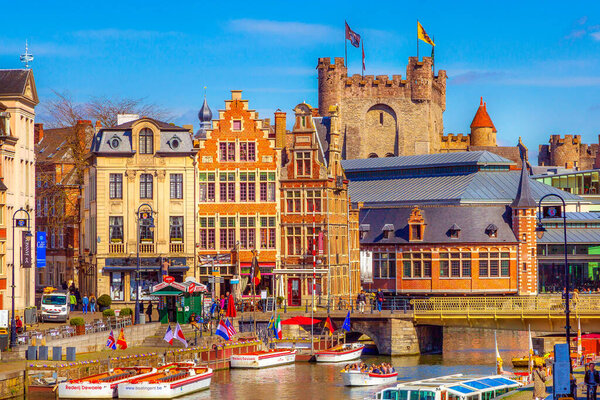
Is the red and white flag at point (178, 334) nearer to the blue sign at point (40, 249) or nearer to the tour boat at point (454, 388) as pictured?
the tour boat at point (454, 388)

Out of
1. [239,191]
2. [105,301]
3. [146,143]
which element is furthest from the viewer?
[239,191]

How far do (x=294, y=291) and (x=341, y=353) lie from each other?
14.5 m

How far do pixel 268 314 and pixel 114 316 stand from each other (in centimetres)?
1285

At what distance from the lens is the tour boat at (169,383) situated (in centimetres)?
5626

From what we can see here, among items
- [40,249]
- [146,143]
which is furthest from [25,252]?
[146,143]

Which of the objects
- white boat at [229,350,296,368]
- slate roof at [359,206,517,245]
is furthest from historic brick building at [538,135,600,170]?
white boat at [229,350,296,368]

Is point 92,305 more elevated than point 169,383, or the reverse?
point 92,305

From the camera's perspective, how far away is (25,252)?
240 feet

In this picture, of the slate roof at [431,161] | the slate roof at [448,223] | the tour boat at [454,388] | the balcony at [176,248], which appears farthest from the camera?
the slate roof at [431,161]

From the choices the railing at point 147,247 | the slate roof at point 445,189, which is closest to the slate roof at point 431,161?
the slate roof at point 445,189

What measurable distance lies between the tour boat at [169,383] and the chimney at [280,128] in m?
29.0

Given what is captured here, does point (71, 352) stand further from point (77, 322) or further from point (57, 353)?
point (77, 322)

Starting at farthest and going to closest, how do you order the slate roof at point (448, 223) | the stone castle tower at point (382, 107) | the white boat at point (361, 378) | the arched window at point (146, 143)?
the stone castle tower at point (382, 107) < the slate roof at point (448, 223) < the arched window at point (146, 143) < the white boat at point (361, 378)

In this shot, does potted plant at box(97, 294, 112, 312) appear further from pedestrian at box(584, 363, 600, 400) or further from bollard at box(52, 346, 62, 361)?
pedestrian at box(584, 363, 600, 400)
